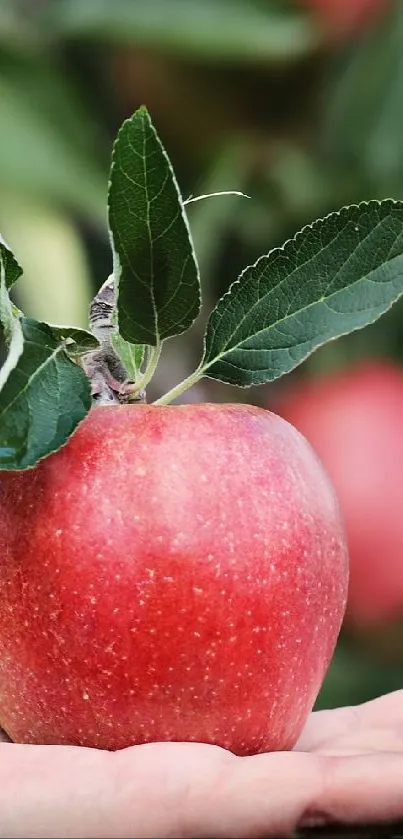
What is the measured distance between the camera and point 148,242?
0.47 meters

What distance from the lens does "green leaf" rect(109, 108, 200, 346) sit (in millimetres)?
455

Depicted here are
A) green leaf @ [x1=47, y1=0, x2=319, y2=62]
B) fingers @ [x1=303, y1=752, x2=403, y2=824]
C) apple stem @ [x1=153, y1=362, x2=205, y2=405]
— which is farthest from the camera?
green leaf @ [x1=47, y1=0, x2=319, y2=62]

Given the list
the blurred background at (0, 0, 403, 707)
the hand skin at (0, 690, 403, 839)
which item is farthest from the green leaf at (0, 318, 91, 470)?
the blurred background at (0, 0, 403, 707)

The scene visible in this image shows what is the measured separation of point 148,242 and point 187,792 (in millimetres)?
215

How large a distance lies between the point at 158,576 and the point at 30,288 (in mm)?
589

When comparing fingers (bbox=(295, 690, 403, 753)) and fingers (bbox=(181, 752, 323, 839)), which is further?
fingers (bbox=(295, 690, 403, 753))

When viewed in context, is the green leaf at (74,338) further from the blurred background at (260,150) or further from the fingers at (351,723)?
the blurred background at (260,150)

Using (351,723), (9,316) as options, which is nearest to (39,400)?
(9,316)

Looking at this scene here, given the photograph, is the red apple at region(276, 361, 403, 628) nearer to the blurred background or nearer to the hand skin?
the blurred background

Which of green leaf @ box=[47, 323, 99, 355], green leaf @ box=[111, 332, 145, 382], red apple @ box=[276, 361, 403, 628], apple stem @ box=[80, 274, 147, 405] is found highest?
green leaf @ box=[47, 323, 99, 355]

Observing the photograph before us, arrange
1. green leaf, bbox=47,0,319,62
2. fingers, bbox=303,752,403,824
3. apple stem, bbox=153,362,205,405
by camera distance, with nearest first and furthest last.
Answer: fingers, bbox=303,752,403,824 < apple stem, bbox=153,362,205,405 < green leaf, bbox=47,0,319,62

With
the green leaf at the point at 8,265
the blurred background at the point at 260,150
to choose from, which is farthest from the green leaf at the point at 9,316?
the blurred background at the point at 260,150

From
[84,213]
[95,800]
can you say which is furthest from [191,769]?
[84,213]

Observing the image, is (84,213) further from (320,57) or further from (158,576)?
(158,576)
